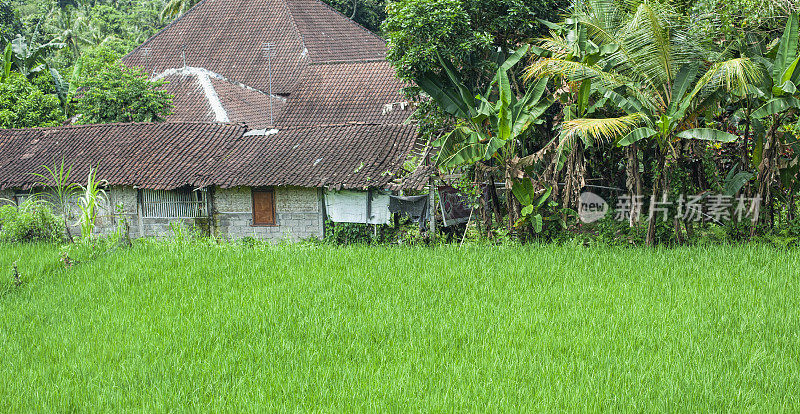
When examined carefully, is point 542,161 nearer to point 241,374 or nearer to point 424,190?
point 424,190

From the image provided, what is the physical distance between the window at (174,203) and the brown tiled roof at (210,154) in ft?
1.72

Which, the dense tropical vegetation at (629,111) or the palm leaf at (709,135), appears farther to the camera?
the dense tropical vegetation at (629,111)

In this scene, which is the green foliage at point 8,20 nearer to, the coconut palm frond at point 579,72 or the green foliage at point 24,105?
the green foliage at point 24,105

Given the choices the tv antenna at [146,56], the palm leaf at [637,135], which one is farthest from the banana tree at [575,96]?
the tv antenna at [146,56]

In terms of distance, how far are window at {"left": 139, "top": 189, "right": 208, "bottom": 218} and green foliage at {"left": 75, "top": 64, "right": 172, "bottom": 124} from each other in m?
4.05

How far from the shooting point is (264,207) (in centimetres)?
1306

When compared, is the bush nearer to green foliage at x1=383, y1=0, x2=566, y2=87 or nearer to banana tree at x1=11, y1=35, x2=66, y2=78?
green foliage at x1=383, y1=0, x2=566, y2=87

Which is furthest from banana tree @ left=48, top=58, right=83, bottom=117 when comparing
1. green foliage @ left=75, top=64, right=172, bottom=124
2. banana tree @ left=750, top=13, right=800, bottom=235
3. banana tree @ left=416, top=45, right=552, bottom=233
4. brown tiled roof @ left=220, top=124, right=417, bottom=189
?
banana tree @ left=750, top=13, right=800, bottom=235

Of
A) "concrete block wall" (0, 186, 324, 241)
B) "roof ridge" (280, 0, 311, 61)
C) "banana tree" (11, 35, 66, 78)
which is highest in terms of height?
"roof ridge" (280, 0, 311, 61)

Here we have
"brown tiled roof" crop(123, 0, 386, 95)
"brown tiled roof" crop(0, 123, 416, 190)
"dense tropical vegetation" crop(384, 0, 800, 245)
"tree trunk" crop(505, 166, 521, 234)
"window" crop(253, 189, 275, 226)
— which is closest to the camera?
"dense tropical vegetation" crop(384, 0, 800, 245)

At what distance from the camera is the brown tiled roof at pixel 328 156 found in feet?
38.8

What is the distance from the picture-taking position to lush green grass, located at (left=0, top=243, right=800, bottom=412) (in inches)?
183
